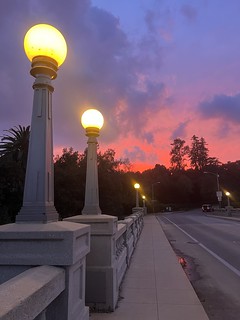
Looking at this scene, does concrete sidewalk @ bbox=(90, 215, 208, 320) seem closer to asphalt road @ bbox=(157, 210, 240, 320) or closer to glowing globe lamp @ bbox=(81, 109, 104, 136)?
asphalt road @ bbox=(157, 210, 240, 320)

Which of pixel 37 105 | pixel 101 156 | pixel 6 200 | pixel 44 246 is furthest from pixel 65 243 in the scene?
pixel 101 156

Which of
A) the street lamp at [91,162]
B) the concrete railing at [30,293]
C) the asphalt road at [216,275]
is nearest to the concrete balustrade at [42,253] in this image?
the concrete railing at [30,293]

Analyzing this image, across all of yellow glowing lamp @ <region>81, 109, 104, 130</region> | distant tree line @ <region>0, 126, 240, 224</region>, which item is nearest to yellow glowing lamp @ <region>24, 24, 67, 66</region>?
yellow glowing lamp @ <region>81, 109, 104, 130</region>

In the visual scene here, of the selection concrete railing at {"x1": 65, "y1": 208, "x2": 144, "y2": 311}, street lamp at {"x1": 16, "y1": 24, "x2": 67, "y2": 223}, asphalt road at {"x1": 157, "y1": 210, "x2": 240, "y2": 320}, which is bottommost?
asphalt road at {"x1": 157, "y1": 210, "x2": 240, "y2": 320}

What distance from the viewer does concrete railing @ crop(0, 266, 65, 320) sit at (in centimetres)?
173

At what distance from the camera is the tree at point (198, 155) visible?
150 metres

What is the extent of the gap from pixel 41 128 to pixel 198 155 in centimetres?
15091

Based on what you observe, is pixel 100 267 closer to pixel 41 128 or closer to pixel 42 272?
pixel 41 128

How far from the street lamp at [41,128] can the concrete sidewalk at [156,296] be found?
253cm

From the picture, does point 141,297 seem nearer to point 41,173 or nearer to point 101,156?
point 41,173

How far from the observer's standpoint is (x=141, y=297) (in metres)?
6.52

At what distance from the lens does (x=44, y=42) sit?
A: 3.81 meters

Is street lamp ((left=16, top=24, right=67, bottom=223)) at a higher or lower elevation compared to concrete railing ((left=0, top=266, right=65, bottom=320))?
higher

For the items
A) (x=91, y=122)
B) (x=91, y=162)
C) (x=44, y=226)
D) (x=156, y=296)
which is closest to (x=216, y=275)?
(x=156, y=296)
